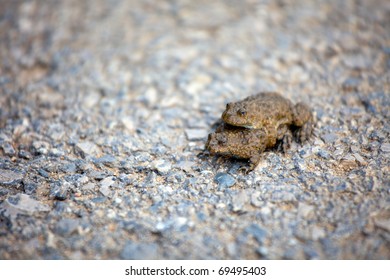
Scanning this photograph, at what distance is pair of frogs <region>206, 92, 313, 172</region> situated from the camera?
4.55 metres

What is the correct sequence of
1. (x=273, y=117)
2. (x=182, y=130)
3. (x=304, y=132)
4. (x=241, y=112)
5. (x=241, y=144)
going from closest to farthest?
(x=241, y=144)
(x=241, y=112)
(x=273, y=117)
(x=304, y=132)
(x=182, y=130)

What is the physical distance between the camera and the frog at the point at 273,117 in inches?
185

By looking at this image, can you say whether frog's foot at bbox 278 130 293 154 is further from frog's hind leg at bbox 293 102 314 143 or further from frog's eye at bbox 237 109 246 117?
frog's eye at bbox 237 109 246 117

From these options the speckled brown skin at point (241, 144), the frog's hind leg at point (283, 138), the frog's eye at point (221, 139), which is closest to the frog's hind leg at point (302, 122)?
the frog's hind leg at point (283, 138)

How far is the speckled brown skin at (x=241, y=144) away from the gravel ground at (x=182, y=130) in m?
0.16

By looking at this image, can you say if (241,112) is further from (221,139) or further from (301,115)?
(301,115)

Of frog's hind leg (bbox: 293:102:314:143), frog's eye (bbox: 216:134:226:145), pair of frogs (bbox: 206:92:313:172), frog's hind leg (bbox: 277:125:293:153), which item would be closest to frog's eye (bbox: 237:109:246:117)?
pair of frogs (bbox: 206:92:313:172)

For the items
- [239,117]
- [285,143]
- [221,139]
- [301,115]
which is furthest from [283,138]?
[221,139]

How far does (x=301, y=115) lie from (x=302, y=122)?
10 centimetres

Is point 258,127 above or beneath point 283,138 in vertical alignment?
above

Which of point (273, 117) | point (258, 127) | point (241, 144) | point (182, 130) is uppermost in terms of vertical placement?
point (273, 117)

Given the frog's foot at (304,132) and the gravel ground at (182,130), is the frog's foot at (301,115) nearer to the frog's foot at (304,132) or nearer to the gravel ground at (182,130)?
the frog's foot at (304,132)

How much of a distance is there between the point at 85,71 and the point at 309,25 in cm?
417

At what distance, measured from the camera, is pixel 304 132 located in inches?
196
